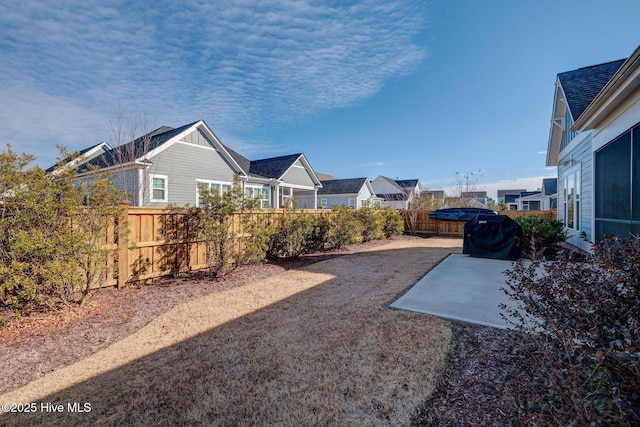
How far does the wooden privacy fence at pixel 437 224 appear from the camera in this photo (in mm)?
16375

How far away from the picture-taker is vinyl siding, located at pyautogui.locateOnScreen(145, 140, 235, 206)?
42.1ft

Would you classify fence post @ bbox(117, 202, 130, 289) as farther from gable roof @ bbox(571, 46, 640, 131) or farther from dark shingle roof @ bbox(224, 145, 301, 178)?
dark shingle roof @ bbox(224, 145, 301, 178)

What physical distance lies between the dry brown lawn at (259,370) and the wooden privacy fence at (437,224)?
13.5 meters

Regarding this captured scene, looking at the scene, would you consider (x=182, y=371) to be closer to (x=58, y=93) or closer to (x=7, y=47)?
(x=7, y=47)

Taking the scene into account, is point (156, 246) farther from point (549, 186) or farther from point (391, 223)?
point (549, 186)

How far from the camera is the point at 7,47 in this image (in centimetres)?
779

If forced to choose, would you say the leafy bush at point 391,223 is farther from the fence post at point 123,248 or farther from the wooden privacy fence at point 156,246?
the fence post at point 123,248

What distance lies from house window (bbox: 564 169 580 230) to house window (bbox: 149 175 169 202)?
15927 millimetres

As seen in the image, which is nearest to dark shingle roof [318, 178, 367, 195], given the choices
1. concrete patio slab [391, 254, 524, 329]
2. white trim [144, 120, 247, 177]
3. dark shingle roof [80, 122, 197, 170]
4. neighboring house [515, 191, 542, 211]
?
white trim [144, 120, 247, 177]

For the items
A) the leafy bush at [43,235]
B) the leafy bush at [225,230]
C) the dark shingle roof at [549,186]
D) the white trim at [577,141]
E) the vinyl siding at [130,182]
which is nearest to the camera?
the leafy bush at [43,235]

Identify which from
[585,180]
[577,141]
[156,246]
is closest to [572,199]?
[577,141]

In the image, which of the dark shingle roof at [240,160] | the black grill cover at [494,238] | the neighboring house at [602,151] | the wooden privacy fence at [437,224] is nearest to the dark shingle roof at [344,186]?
the dark shingle roof at [240,160]

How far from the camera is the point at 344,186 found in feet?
99.3

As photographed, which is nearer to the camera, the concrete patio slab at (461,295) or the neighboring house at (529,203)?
the concrete patio slab at (461,295)
